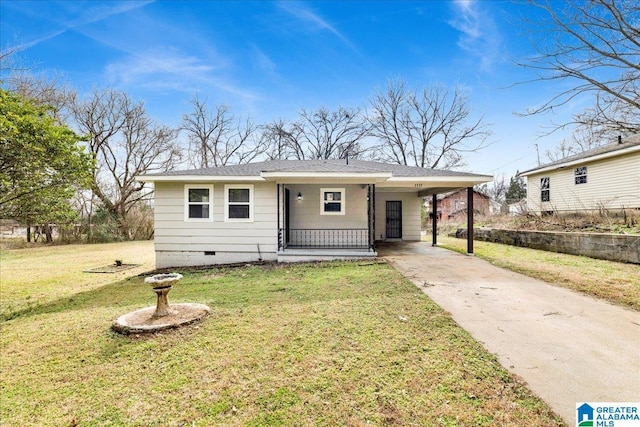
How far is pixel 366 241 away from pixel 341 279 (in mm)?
4022

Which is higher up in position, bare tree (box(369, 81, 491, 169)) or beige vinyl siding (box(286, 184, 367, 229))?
bare tree (box(369, 81, 491, 169))

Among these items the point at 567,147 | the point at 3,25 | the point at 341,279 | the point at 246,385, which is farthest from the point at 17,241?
the point at 567,147

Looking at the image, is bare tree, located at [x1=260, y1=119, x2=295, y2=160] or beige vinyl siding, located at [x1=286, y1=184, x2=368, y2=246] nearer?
beige vinyl siding, located at [x1=286, y1=184, x2=368, y2=246]

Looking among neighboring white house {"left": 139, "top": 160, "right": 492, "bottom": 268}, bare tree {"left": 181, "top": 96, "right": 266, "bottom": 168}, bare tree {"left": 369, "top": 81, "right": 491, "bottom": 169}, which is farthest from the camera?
bare tree {"left": 181, "top": 96, "right": 266, "bottom": 168}

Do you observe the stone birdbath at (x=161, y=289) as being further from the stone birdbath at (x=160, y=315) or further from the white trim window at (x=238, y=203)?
the white trim window at (x=238, y=203)

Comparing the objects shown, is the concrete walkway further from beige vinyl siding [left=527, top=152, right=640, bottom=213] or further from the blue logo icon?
beige vinyl siding [left=527, top=152, right=640, bottom=213]

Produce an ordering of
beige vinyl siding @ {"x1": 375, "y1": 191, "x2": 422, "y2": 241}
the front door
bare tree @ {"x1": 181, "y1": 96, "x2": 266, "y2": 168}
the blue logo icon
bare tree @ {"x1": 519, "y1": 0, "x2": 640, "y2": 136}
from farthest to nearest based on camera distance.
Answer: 1. bare tree @ {"x1": 181, "y1": 96, "x2": 266, "y2": 168}
2. the front door
3. beige vinyl siding @ {"x1": 375, "y1": 191, "x2": 422, "y2": 241}
4. bare tree @ {"x1": 519, "y1": 0, "x2": 640, "y2": 136}
5. the blue logo icon

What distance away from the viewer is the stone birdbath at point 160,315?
4.07 metres

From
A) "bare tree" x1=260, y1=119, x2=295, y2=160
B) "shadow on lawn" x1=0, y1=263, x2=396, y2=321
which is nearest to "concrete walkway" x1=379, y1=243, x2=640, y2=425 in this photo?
"shadow on lawn" x1=0, y1=263, x2=396, y2=321

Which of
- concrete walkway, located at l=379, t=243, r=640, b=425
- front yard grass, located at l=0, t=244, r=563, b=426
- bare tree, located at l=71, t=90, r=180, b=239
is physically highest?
bare tree, located at l=71, t=90, r=180, b=239

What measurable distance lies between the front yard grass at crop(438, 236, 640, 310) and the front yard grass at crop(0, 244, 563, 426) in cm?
318

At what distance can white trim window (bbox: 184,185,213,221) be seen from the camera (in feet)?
29.9

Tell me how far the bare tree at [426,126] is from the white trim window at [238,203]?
19.2m

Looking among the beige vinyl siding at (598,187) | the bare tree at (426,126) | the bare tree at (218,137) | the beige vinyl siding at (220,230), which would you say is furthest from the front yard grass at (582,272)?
the bare tree at (218,137)
